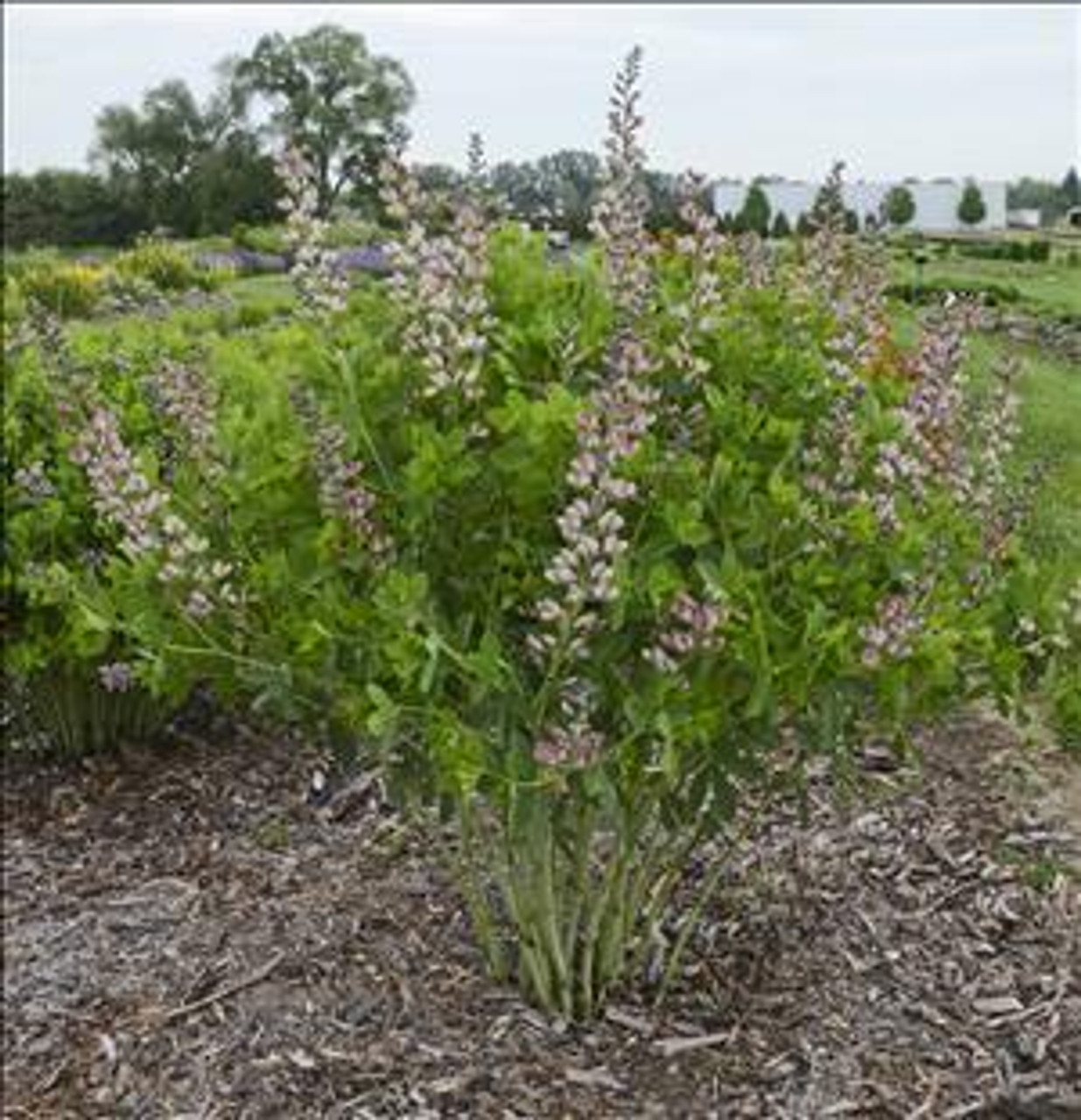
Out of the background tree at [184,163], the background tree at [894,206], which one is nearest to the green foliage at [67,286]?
the background tree at [894,206]

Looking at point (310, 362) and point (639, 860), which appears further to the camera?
point (639, 860)

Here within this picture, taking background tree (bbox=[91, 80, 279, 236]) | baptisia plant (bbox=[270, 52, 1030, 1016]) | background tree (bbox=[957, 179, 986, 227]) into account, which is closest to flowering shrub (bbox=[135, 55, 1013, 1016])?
baptisia plant (bbox=[270, 52, 1030, 1016])

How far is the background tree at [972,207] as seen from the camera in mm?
22766

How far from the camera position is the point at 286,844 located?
4902mm

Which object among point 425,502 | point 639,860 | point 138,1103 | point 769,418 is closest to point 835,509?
point 769,418

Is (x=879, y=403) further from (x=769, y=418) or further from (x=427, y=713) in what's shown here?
(x=427, y=713)

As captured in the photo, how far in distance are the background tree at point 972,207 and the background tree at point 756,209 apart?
1752cm

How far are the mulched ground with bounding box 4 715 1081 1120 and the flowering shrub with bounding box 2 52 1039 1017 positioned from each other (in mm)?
527

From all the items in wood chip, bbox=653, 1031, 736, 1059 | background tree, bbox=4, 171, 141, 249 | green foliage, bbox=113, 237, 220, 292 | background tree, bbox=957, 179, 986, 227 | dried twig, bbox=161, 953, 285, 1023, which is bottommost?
dried twig, bbox=161, 953, 285, 1023

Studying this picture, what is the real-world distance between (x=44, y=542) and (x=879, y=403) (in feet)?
8.73

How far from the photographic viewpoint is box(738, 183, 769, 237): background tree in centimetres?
470

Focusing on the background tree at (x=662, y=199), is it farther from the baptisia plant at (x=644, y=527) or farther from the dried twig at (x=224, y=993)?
the dried twig at (x=224, y=993)

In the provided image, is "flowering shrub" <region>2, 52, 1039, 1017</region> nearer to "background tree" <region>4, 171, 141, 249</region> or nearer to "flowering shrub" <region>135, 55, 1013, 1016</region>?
"flowering shrub" <region>135, 55, 1013, 1016</region>

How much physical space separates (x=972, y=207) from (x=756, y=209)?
19.3 m
